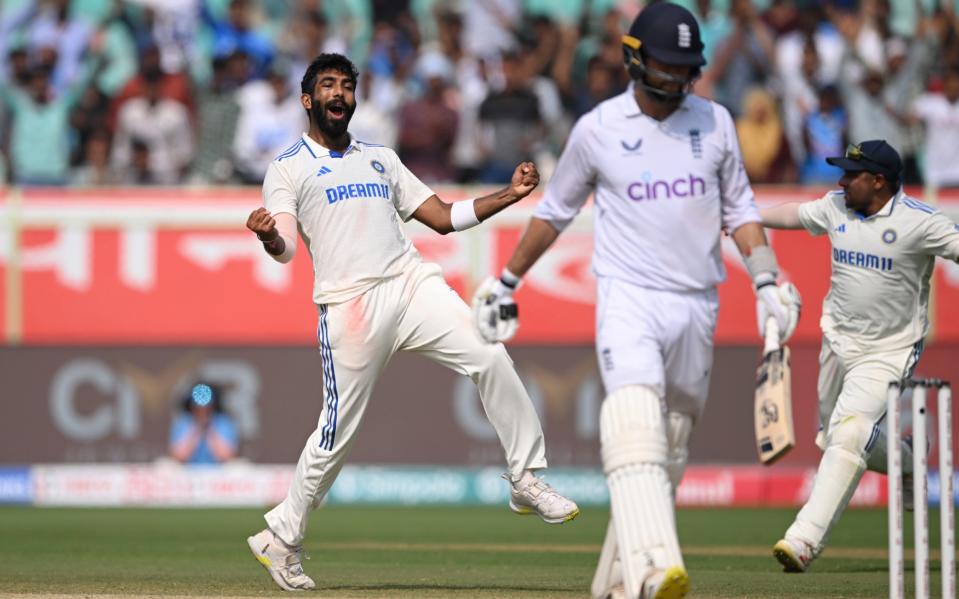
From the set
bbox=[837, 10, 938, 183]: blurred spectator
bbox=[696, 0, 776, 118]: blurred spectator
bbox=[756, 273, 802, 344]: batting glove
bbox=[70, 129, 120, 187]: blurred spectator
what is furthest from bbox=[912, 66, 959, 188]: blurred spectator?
bbox=[756, 273, 802, 344]: batting glove

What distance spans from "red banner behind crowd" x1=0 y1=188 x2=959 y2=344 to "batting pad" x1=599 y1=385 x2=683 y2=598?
7634 millimetres

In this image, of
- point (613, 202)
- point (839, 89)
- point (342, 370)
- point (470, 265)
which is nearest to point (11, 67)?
point (470, 265)

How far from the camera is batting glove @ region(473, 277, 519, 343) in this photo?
569cm

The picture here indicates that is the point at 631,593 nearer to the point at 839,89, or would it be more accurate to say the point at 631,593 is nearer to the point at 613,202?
the point at 613,202

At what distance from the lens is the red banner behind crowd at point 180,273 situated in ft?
43.1

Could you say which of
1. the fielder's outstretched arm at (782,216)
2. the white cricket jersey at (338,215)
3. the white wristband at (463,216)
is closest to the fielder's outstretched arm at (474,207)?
the white wristband at (463,216)

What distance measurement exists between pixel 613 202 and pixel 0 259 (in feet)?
28.3

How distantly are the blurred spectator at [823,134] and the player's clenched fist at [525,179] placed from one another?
7857 millimetres

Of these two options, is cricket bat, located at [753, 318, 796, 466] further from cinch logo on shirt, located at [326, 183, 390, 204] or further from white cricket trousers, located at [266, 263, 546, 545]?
cinch logo on shirt, located at [326, 183, 390, 204]

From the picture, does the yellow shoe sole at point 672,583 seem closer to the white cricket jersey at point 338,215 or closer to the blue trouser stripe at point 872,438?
the white cricket jersey at point 338,215

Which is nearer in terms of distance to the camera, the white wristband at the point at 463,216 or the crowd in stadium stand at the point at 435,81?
the white wristband at the point at 463,216

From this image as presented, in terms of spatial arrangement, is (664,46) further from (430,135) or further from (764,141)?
(764,141)

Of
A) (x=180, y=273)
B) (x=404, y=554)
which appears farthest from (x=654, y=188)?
(x=180, y=273)

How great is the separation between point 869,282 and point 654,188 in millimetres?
2641
